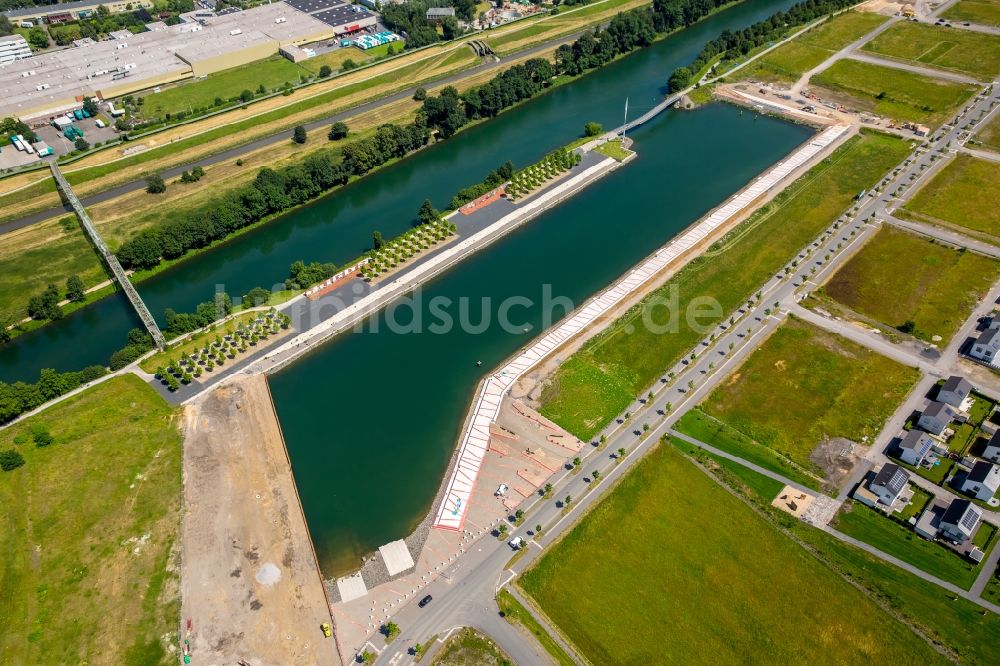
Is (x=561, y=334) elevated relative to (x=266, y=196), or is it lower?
lower

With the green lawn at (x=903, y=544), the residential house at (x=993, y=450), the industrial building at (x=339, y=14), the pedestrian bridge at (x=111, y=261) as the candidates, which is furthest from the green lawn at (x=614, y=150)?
the industrial building at (x=339, y=14)

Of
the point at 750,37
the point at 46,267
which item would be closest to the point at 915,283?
the point at 750,37

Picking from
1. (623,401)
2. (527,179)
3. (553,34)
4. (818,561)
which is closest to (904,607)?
(818,561)

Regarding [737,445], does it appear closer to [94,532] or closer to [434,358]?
[434,358]

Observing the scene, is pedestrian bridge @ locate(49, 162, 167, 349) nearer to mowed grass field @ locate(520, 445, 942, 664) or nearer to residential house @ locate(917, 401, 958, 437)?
mowed grass field @ locate(520, 445, 942, 664)

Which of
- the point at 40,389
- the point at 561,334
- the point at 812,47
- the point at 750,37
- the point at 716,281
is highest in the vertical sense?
the point at 750,37

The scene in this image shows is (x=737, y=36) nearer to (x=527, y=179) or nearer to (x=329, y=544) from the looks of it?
(x=527, y=179)

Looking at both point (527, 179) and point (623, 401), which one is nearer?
point (623, 401)
